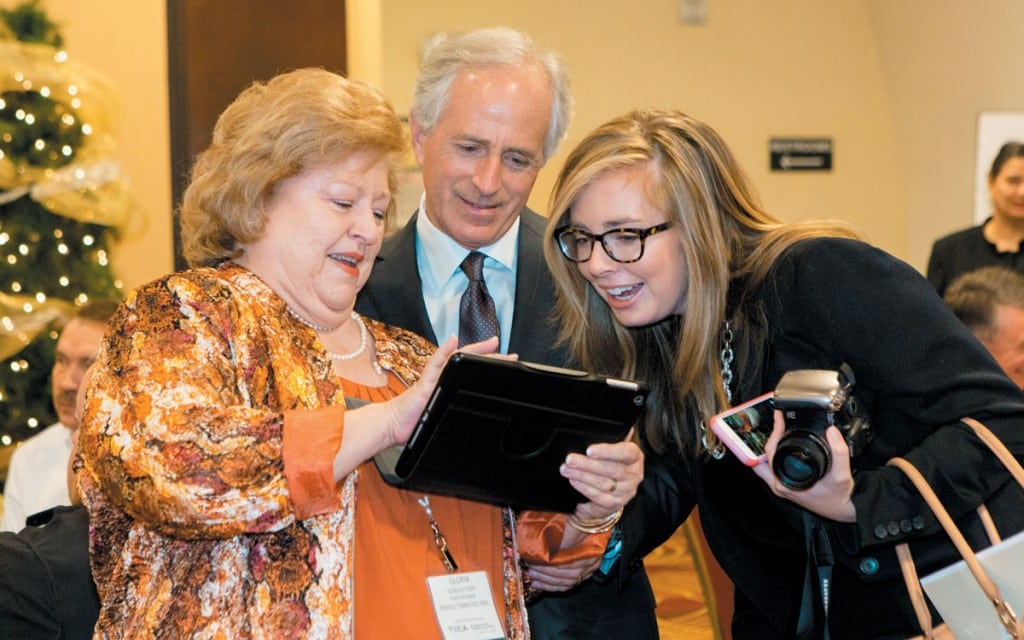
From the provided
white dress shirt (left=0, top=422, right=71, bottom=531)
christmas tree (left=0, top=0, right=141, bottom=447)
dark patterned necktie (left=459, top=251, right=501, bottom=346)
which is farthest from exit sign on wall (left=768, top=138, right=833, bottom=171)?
dark patterned necktie (left=459, top=251, right=501, bottom=346)

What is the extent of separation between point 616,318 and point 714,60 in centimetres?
696

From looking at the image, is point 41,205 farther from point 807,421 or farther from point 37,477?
point 807,421

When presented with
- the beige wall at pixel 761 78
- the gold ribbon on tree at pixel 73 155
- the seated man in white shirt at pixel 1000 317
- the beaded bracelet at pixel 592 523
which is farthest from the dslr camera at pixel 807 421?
the beige wall at pixel 761 78

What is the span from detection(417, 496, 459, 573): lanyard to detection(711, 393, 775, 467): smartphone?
20.8 inches

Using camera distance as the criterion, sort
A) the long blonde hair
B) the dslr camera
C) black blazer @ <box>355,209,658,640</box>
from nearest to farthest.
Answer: the dslr camera → the long blonde hair → black blazer @ <box>355,209,658,640</box>

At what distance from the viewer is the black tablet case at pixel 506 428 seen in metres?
2.04

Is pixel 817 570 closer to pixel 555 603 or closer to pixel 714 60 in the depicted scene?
pixel 555 603

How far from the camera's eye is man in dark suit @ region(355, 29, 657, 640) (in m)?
3.00

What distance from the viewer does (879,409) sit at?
2.44 metres

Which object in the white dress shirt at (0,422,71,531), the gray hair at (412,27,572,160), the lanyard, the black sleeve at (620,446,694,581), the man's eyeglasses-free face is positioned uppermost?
the gray hair at (412,27,572,160)

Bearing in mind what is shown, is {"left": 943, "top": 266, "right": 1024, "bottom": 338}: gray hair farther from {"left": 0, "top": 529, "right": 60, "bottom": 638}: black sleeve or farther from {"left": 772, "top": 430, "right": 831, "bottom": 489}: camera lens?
{"left": 0, "top": 529, "right": 60, "bottom": 638}: black sleeve

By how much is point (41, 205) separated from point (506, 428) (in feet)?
13.7

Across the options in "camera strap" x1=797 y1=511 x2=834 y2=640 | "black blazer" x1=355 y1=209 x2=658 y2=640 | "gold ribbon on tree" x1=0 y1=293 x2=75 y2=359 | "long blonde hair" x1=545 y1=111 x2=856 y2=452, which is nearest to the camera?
"camera strap" x1=797 y1=511 x2=834 y2=640

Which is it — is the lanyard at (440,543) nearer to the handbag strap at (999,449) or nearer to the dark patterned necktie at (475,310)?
the dark patterned necktie at (475,310)
